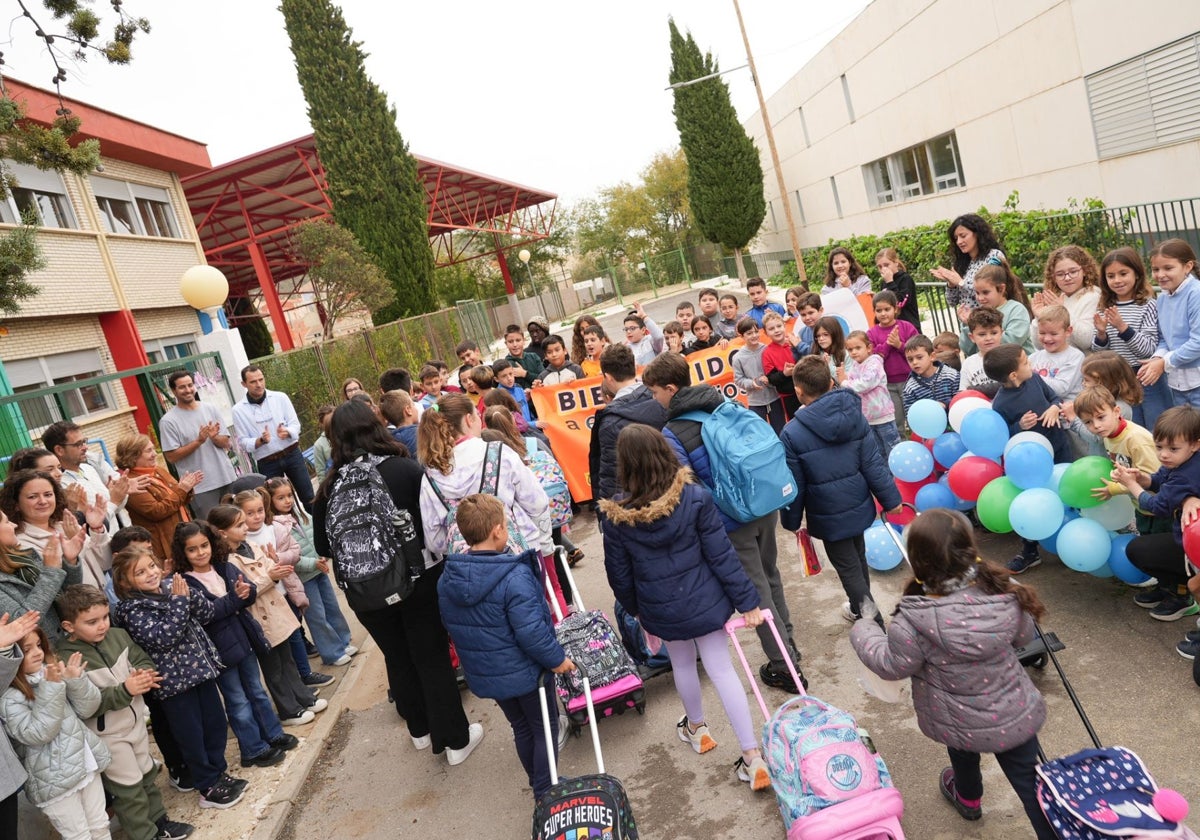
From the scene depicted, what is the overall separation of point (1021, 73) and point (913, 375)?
12023 mm

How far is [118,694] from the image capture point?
4.06 metres

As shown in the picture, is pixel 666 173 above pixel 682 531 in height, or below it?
above

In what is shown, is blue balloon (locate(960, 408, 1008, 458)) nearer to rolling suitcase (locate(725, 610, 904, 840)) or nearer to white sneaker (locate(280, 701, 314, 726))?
rolling suitcase (locate(725, 610, 904, 840))

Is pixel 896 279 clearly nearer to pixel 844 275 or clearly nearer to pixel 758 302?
pixel 844 275

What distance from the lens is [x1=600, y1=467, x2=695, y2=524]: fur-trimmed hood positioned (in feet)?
11.6

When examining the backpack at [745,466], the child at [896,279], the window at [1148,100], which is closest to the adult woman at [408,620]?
the backpack at [745,466]

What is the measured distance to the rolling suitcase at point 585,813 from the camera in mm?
3049

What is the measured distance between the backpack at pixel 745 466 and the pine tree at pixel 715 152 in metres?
32.2

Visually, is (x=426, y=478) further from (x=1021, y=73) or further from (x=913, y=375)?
(x=1021, y=73)

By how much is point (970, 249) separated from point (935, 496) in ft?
7.88

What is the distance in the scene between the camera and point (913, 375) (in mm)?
6145

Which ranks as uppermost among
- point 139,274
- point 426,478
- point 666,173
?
point 666,173

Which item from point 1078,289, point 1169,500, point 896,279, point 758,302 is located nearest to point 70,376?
point 758,302

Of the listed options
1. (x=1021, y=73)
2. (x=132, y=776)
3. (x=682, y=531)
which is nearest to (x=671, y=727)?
(x=682, y=531)
